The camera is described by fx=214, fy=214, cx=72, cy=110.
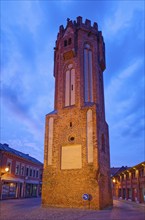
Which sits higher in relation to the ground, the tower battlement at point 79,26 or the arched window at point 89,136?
the tower battlement at point 79,26

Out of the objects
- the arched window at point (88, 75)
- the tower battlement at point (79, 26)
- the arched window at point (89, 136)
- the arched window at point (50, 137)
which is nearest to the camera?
the arched window at point (89, 136)

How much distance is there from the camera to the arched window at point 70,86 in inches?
833

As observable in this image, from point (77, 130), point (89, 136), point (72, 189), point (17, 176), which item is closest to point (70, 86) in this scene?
point (77, 130)

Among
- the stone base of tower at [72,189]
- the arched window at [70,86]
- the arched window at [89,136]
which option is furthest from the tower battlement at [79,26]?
the stone base of tower at [72,189]

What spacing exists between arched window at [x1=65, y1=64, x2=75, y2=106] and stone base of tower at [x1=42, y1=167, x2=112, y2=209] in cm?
681

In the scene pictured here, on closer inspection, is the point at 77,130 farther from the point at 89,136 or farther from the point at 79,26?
the point at 79,26

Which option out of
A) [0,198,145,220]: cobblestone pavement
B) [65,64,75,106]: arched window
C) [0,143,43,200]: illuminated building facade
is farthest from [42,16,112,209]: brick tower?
[0,143,43,200]: illuminated building facade

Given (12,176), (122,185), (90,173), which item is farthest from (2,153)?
(122,185)

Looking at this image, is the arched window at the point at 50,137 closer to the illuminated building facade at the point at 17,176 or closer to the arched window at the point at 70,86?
the arched window at the point at 70,86

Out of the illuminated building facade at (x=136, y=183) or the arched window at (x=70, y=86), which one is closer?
the arched window at (x=70, y=86)

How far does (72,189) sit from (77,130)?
4.98 meters

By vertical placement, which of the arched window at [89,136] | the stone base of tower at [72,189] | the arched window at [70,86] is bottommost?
the stone base of tower at [72,189]

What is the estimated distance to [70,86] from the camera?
21.7m

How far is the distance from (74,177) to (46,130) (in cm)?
536
